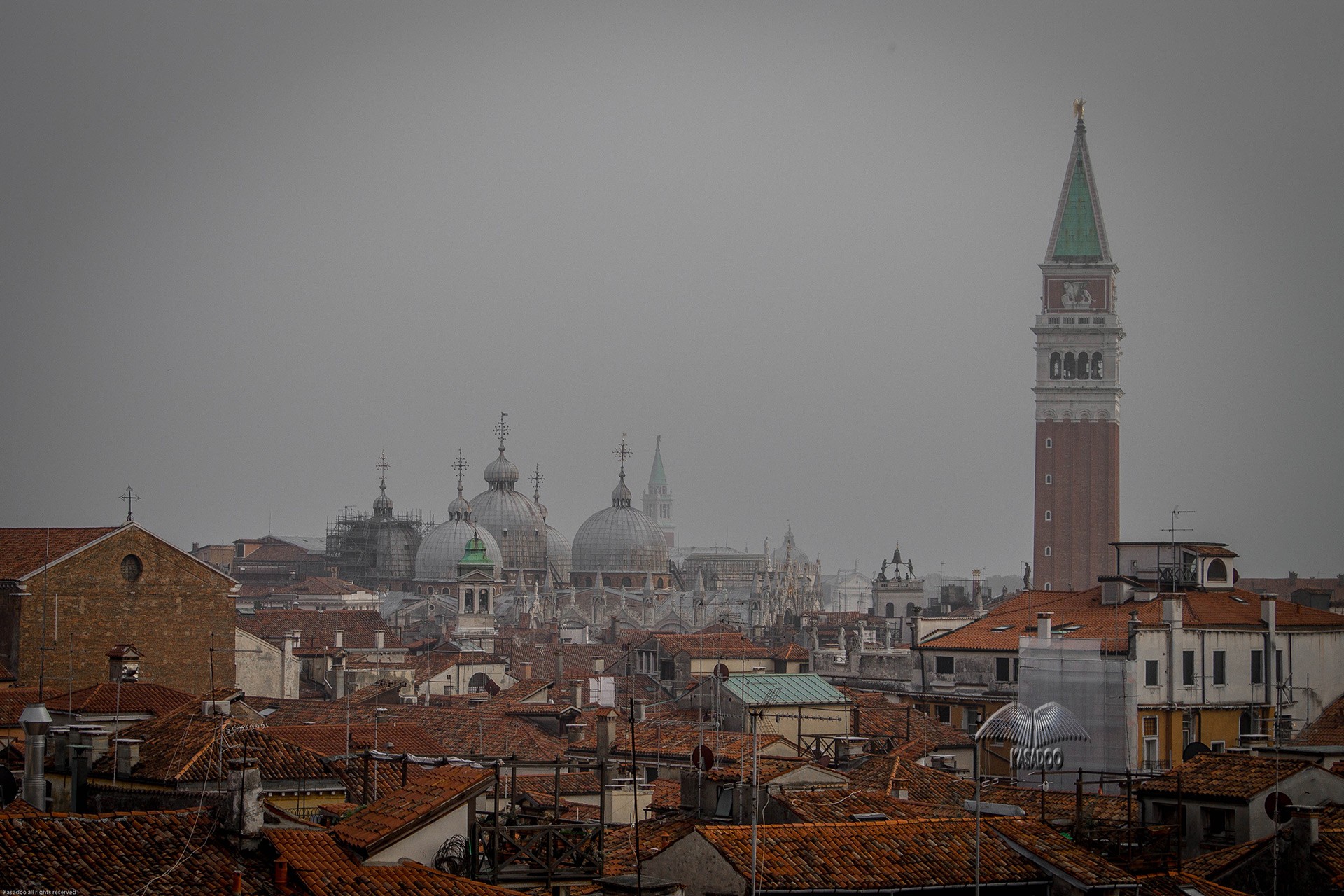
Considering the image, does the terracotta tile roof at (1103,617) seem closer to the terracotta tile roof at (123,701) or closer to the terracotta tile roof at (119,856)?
the terracotta tile roof at (123,701)

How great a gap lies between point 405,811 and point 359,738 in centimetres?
1088

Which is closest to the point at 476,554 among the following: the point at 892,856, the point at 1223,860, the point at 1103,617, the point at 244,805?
the point at 1103,617

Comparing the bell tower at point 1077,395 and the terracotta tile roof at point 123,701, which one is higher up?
the bell tower at point 1077,395

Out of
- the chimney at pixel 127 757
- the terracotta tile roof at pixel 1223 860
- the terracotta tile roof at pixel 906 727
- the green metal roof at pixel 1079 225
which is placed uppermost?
the green metal roof at pixel 1079 225

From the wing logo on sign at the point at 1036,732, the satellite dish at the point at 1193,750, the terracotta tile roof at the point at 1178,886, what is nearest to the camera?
the terracotta tile roof at the point at 1178,886

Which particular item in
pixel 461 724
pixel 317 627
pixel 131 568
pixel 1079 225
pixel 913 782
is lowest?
pixel 317 627

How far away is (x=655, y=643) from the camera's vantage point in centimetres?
4962

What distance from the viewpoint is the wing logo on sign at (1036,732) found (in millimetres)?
23453

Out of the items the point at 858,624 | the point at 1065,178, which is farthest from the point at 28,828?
the point at 1065,178

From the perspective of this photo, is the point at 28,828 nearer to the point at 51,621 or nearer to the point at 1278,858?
the point at 1278,858

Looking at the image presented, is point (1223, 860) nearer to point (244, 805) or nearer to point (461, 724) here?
point (244, 805)

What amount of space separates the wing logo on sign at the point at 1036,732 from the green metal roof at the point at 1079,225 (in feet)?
242

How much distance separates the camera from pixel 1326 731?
81.2 ft

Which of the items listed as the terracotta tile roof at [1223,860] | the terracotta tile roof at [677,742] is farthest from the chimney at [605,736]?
the terracotta tile roof at [1223,860]
